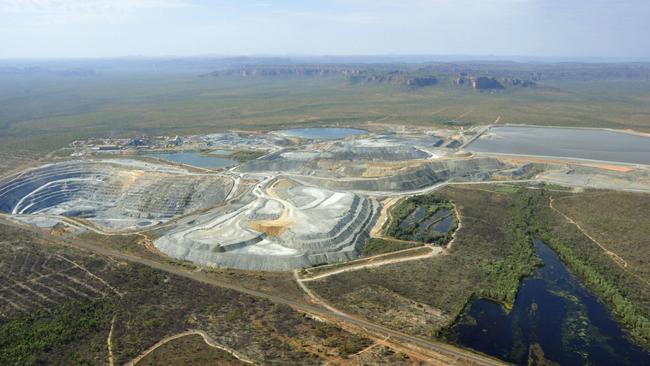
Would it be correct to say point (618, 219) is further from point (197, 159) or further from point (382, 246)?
point (197, 159)

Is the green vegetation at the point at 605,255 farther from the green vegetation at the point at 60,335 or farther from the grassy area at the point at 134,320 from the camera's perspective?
the green vegetation at the point at 60,335

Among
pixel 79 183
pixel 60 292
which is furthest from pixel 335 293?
pixel 79 183

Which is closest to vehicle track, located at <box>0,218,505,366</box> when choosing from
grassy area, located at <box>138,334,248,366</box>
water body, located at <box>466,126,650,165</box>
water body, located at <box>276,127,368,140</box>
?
grassy area, located at <box>138,334,248,366</box>

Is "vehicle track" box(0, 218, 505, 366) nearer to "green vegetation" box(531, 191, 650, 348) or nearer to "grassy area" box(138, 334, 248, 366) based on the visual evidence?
"grassy area" box(138, 334, 248, 366)

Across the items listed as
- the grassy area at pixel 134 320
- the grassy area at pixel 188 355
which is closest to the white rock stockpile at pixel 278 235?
the grassy area at pixel 134 320

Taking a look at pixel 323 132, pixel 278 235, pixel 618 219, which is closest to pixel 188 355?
pixel 278 235
